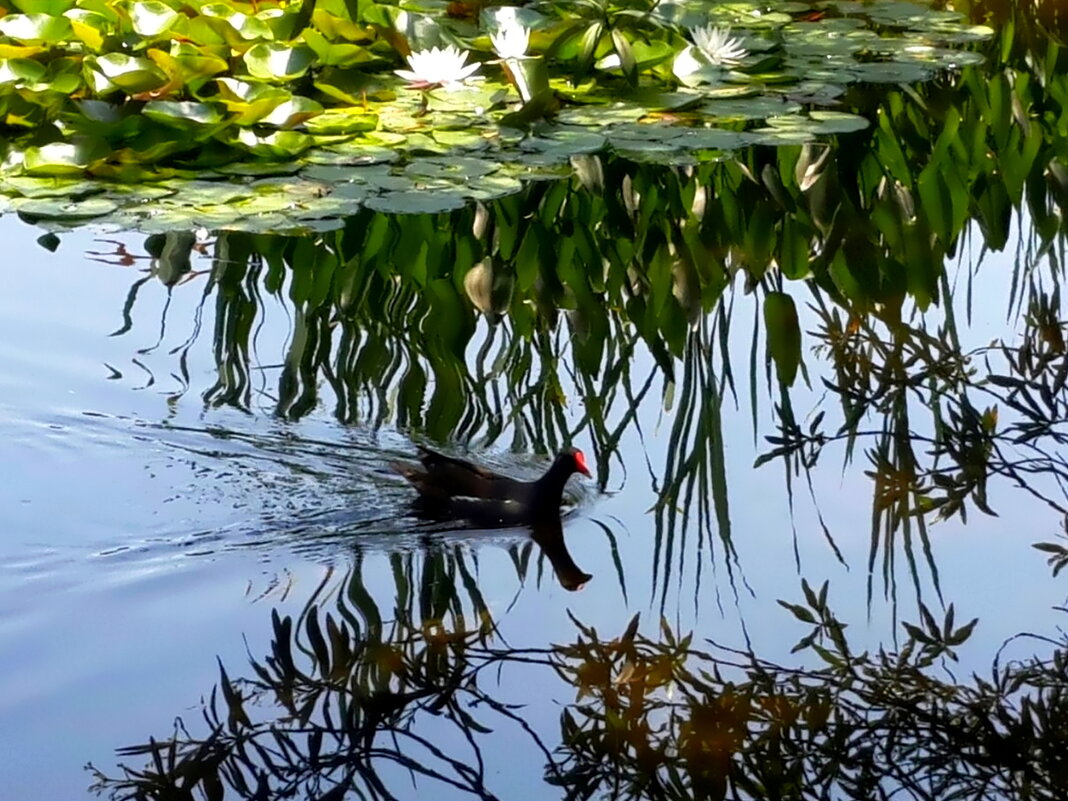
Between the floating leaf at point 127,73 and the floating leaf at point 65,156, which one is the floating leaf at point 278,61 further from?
the floating leaf at point 65,156

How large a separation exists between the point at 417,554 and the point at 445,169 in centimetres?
187

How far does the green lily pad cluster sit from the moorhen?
1.20 metres

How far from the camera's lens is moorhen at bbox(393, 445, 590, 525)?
3.47 meters

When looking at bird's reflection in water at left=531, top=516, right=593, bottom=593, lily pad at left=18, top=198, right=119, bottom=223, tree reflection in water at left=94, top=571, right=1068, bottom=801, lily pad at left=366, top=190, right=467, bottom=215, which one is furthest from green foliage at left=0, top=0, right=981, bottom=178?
tree reflection in water at left=94, top=571, right=1068, bottom=801

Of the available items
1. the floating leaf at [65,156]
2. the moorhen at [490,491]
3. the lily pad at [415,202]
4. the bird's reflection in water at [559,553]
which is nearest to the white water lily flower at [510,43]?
the lily pad at [415,202]

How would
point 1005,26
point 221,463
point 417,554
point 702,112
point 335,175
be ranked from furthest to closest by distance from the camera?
point 1005,26, point 702,112, point 335,175, point 221,463, point 417,554

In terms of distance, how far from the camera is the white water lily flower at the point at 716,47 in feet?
19.3

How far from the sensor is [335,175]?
4.85 m

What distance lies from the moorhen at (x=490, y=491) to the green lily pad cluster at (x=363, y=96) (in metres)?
1.20

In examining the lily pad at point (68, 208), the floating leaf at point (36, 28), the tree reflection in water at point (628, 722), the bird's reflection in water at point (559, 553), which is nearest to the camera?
the tree reflection in water at point (628, 722)

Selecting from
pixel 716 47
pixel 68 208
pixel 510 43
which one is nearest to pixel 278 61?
pixel 510 43

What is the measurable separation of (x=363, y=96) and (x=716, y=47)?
4.30 feet

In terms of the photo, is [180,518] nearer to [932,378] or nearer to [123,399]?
[123,399]

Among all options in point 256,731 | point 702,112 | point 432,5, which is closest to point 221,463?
point 256,731
